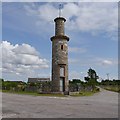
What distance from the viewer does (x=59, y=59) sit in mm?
39562

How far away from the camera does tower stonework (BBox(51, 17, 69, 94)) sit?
39625 mm

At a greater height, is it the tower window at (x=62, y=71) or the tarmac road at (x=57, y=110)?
the tower window at (x=62, y=71)

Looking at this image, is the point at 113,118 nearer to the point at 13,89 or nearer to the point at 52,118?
the point at 52,118

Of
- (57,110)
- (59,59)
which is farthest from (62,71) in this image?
(57,110)

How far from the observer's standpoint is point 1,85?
5588cm

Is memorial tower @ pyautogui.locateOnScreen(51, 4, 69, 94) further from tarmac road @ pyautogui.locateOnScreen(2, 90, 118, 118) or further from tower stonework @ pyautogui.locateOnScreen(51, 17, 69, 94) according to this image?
tarmac road @ pyautogui.locateOnScreen(2, 90, 118, 118)

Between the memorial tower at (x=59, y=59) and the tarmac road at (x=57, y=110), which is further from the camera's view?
the memorial tower at (x=59, y=59)

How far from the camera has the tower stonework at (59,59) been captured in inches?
1560

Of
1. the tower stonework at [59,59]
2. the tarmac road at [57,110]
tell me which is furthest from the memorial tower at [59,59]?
the tarmac road at [57,110]

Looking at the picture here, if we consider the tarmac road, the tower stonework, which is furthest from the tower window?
the tarmac road

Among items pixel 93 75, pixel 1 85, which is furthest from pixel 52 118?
pixel 93 75

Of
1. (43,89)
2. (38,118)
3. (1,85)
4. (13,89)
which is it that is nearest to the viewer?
(38,118)

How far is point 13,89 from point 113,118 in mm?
40173

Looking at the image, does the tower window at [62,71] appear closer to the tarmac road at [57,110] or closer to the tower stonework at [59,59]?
the tower stonework at [59,59]
